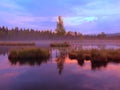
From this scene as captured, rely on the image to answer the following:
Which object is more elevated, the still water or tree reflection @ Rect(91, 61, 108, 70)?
tree reflection @ Rect(91, 61, 108, 70)

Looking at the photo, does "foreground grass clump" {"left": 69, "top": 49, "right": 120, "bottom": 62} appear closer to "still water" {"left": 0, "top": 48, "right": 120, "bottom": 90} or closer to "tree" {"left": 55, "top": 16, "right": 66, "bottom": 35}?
"still water" {"left": 0, "top": 48, "right": 120, "bottom": 90}

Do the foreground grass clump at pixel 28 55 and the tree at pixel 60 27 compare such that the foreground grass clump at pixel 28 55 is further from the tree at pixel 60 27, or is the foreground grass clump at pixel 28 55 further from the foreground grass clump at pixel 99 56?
the tree at pixel 60 27

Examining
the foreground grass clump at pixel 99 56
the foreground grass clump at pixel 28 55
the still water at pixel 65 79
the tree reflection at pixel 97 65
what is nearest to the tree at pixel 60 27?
the foreground grass clump at pixel 99 56

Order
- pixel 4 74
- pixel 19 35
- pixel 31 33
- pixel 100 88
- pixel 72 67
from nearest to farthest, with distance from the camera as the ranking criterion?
pixel 100 88 < pixel 4 74 < pixel 72 67 < pixel 19 35 < pixel 31 33

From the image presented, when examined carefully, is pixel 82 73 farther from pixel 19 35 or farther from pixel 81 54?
pixel 19 35

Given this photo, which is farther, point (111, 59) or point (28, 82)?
point (111, 59)

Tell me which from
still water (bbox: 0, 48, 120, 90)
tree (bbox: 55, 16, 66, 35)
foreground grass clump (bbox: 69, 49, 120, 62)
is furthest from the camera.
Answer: tree (bbox: 55, 16, 66, 35)

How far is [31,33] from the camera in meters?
193

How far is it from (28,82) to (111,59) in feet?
55.7

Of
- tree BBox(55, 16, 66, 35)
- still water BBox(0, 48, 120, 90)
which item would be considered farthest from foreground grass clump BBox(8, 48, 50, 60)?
tree BBox(55, 16, 66, 35)

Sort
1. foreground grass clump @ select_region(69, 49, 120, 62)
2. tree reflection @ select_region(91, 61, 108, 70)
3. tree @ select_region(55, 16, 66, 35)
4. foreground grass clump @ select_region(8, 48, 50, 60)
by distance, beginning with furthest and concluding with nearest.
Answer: tree @ select_region(55, 16, 66, 35)
foreground grass clump @ select_region(8, 48, 50, 60)
foreground grass clump @ select_region(69, 49, 120, 62)
tree reflection @ select_region(91, 61, 108, 70)

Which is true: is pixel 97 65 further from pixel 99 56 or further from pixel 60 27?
pixel 60 27

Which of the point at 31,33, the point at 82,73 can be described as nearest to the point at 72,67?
the point at 82,73

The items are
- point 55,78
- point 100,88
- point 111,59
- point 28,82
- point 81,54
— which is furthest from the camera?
point 81,54
